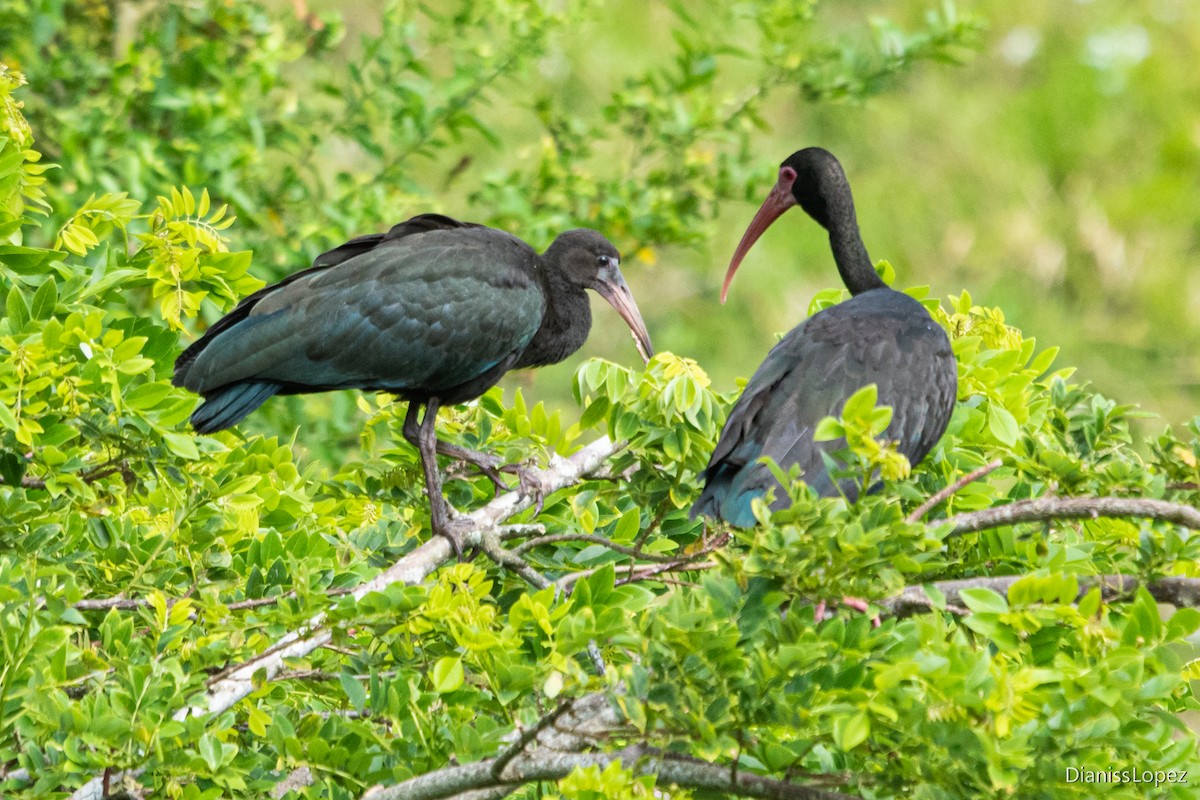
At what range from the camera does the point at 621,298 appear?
5.17 meters

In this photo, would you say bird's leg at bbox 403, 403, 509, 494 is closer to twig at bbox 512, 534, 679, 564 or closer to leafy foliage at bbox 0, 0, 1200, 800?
leafy foliage at bbox 0, 0, 1200, 800

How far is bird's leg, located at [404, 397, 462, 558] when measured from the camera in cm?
345

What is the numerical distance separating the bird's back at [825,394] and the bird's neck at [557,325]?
113cm

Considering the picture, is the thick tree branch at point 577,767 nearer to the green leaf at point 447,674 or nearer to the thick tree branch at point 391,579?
the green leaf at point 447,674

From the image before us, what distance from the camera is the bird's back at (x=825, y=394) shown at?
3.26m

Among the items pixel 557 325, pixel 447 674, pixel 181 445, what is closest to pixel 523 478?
pixel 181 445

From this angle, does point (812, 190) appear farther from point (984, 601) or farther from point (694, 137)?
point (984, 601)

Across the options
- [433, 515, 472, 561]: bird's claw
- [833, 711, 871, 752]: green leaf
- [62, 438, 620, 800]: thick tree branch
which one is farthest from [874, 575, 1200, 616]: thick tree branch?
[433, 515, 472, 561]: bird's claw

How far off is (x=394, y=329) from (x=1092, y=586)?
252 centimetres

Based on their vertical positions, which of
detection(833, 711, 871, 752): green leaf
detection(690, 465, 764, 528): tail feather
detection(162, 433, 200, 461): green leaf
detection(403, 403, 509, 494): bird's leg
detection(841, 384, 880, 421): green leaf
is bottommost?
detection(403, 403, 509, 494): bird's leg

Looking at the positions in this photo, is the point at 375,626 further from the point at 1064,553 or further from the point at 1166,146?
the point at 1166,146

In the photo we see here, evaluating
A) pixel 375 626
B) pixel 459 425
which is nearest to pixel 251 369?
pixel 459 425

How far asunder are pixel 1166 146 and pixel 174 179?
9237 millimetres

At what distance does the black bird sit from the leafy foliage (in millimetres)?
85
